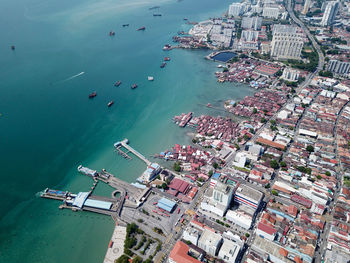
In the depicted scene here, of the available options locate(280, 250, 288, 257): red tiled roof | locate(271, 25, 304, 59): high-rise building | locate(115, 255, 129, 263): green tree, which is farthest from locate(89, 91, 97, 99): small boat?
locate(271, 25, 304, 59): high-rise building

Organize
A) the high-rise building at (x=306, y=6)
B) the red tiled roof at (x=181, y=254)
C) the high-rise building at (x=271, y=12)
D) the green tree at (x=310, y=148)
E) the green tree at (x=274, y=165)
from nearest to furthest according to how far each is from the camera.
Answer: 1. the red tiled roof at (x=181, y=254)
2. the green tree at (x=274, y=165)
3. the green tree at (x=310, y=148)
4. the high-rise building at (x=271, y=12)
5. the high-rise building at (x=306, y=6)

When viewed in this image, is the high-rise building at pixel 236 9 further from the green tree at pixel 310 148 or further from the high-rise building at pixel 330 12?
the green tree at pixel 310 148

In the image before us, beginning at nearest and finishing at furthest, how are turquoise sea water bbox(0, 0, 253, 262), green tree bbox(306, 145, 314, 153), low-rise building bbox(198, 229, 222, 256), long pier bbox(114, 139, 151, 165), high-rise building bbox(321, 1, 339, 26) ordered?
low-rise building bbox(198, 229, 222, 256), turquoise sea water bbox(0, 0, 253, 262), long pier bbox(114, 139, 151, 165), green tree bbox(306, 145, 314, 153), high-rise building bbox(321, 1, 339, 26)

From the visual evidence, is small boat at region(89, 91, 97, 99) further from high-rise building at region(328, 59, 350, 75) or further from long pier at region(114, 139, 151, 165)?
high-rise building at region(328, 59, 350, 75)

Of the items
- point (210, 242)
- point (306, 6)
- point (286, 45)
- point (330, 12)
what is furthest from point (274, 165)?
point (306, 6)

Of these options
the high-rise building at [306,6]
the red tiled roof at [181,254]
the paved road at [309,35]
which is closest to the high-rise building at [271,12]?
the paved road at [309,35]

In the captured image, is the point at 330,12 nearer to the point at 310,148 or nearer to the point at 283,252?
the point at 310,148
